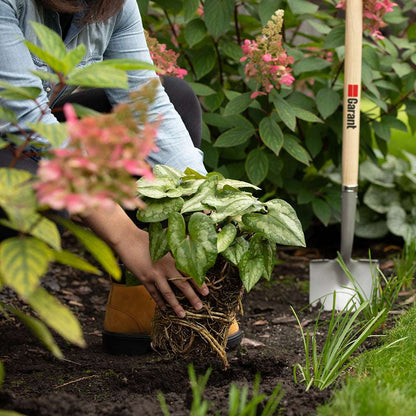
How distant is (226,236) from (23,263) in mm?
531

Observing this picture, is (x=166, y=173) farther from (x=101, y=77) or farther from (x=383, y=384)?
(x=383, y=384)

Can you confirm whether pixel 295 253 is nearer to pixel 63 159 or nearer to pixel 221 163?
pixel 221 163

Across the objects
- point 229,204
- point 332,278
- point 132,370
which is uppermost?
point 229,204

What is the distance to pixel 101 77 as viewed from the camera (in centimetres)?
86

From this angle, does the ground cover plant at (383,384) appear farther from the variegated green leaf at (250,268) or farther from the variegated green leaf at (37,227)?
the variegated green leaf at (37,227)

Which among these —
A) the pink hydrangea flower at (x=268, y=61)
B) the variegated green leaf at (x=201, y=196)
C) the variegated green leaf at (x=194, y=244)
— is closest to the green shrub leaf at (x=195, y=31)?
the pink hydrangea flower at (x=268, y=61)

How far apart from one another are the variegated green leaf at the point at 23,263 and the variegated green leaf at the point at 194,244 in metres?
0.41

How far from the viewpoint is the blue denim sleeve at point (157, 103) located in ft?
5.46

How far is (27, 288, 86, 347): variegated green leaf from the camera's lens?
2.57 ft

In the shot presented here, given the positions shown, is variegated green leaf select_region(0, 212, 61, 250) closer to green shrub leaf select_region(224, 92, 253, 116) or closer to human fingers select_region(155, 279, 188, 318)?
human fingers select_region(155, 279, 188, 318)

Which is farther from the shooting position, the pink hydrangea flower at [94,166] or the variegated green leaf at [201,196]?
the variegated green leaf at [201,196]

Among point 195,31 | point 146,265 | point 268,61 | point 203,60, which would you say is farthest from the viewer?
point 203,60

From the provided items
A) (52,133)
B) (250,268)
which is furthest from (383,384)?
(52,133)

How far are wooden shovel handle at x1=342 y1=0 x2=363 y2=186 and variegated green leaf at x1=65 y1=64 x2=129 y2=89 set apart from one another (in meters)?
1.37
